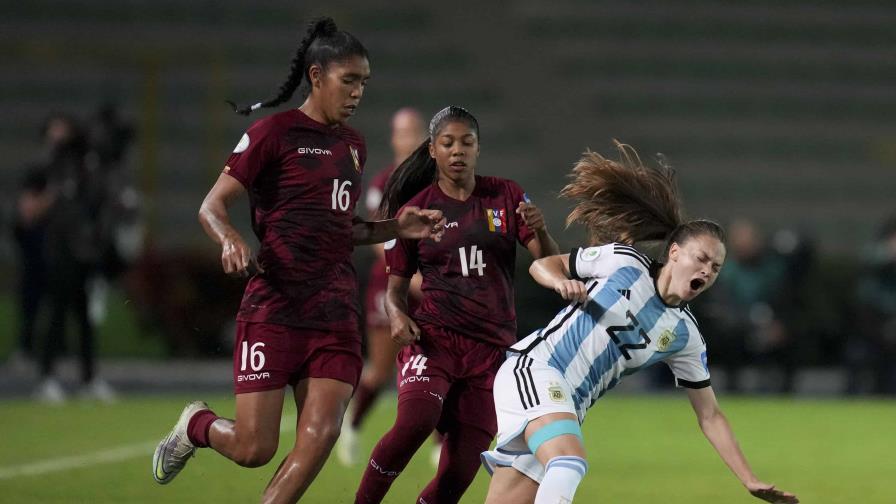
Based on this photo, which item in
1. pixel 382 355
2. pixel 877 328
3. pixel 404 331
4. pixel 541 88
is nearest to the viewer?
pixel 404 331

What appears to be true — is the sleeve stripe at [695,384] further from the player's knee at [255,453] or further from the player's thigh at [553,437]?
the player's knee at [255,453]

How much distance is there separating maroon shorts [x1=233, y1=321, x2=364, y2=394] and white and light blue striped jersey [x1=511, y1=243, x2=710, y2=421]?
789 mm

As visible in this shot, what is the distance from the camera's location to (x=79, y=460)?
10164 millimetres

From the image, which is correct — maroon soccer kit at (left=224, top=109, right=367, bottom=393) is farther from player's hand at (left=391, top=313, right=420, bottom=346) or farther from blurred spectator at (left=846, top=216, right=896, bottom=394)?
blurred spectator at (left=846, top=216, right=896, bottom=394)

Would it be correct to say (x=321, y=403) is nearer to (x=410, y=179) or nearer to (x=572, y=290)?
(x=572, y=290)

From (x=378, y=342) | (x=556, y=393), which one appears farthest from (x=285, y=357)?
(x=378, y=342)

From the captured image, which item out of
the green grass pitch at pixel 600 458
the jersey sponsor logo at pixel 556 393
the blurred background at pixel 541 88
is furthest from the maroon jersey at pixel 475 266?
the blurred background at pixel 541 88

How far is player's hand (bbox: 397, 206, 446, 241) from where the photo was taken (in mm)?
6512

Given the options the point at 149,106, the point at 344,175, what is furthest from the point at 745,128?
the point at 344,175

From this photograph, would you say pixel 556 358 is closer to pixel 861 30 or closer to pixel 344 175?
pixel 344 175

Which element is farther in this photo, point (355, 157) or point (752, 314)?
point (752, 314)

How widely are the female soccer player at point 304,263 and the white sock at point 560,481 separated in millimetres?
986

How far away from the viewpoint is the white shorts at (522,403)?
5.90 meters

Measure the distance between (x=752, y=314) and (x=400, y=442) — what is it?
416 inches
